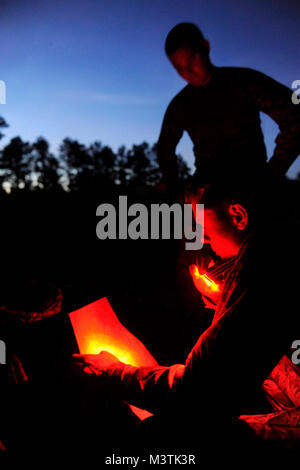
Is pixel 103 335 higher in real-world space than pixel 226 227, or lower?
lower

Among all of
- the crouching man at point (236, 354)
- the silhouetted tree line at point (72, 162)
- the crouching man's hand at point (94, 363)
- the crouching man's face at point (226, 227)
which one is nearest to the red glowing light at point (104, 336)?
the crouching man's hand at point (94, 363)

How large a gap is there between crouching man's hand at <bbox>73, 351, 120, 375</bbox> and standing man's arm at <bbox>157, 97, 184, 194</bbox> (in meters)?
1.53

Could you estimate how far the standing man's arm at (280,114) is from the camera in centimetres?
193

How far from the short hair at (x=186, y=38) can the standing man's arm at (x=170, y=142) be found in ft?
1.40

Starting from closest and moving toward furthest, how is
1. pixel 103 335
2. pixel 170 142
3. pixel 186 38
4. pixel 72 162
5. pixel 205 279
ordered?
pixel 205 279 < pixel 103 335 < pixel 186 38 < pixel 170 142 < pixel 72 162

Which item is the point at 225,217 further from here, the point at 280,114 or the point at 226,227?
the point at 280,114

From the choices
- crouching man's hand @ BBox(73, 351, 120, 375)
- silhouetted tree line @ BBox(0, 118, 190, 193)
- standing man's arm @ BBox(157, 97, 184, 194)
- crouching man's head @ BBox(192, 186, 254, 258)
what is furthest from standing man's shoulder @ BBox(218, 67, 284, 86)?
silhouetted tree line @ BBox(0, 118, 190, 193)

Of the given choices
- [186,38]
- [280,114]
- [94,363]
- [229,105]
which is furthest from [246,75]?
[94,363]

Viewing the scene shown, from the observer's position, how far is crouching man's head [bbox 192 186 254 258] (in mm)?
1263

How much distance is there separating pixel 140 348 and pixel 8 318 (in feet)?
2.96

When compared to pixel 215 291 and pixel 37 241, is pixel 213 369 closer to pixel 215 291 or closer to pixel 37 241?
pixel 215 291

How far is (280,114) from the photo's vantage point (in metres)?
2.00

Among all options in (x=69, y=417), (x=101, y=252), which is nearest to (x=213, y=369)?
(x=69, y=417)

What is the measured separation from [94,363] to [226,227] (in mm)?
925
